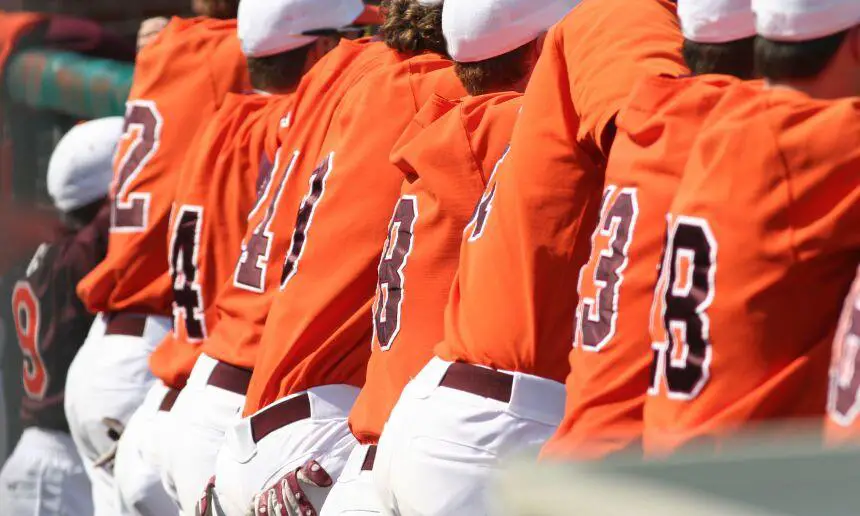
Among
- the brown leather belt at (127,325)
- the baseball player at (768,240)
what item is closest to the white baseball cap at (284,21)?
the brown leather belt at (127,325)

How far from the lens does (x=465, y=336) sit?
3629 millimetres

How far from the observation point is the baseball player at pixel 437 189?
3.81 m

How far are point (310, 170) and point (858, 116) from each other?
2270 millimetres

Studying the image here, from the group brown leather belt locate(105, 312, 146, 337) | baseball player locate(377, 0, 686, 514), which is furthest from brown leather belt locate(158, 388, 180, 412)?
baseball player locate(377, 0, 686, 514)

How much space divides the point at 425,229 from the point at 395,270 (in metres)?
0.14

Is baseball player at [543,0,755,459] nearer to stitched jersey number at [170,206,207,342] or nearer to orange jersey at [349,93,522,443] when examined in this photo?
orange jersey at [349,93,522,443]

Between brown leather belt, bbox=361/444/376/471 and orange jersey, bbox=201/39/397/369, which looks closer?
brown leather belt, bbox=361/444/376/471

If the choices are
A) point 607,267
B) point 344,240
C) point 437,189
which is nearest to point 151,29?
point 344,240

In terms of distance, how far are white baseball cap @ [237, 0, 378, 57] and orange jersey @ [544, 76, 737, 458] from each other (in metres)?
2.12

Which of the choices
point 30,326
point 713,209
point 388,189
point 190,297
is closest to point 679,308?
point 713,209

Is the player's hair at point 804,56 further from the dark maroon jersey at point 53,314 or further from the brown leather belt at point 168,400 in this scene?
the dark maroon jersey at point 53,314

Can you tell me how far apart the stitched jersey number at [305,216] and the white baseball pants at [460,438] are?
34.0 inches

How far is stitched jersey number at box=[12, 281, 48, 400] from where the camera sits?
264 inches

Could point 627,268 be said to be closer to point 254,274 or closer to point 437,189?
point 437,189
